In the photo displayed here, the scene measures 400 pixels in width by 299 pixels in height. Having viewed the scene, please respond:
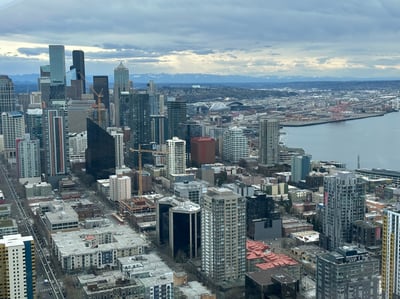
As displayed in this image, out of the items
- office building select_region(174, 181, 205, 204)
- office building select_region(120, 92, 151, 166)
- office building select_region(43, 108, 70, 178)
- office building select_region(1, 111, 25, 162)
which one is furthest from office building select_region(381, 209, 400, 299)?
office building select_region(1, 111, 25, 162)

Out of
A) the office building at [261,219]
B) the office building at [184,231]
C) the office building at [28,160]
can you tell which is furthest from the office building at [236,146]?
the office building at [184,231]

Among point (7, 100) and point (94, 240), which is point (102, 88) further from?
point (94, 240)

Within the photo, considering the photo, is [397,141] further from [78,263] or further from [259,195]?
[78,263]

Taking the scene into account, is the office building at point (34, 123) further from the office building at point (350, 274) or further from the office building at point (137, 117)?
the office building at point (350, 274)

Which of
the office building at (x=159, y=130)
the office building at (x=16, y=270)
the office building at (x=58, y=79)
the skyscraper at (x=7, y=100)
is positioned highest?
the office building at (x=58, y=79)

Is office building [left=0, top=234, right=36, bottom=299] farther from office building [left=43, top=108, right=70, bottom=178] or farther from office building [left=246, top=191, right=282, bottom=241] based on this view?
office building [left=43, top=108, right=70, bottom=178]

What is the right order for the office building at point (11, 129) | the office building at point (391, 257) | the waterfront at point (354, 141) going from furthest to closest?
the office building at point (11, 129)
the waterfront at point (354, 141)
the office building at point (391, 257)
